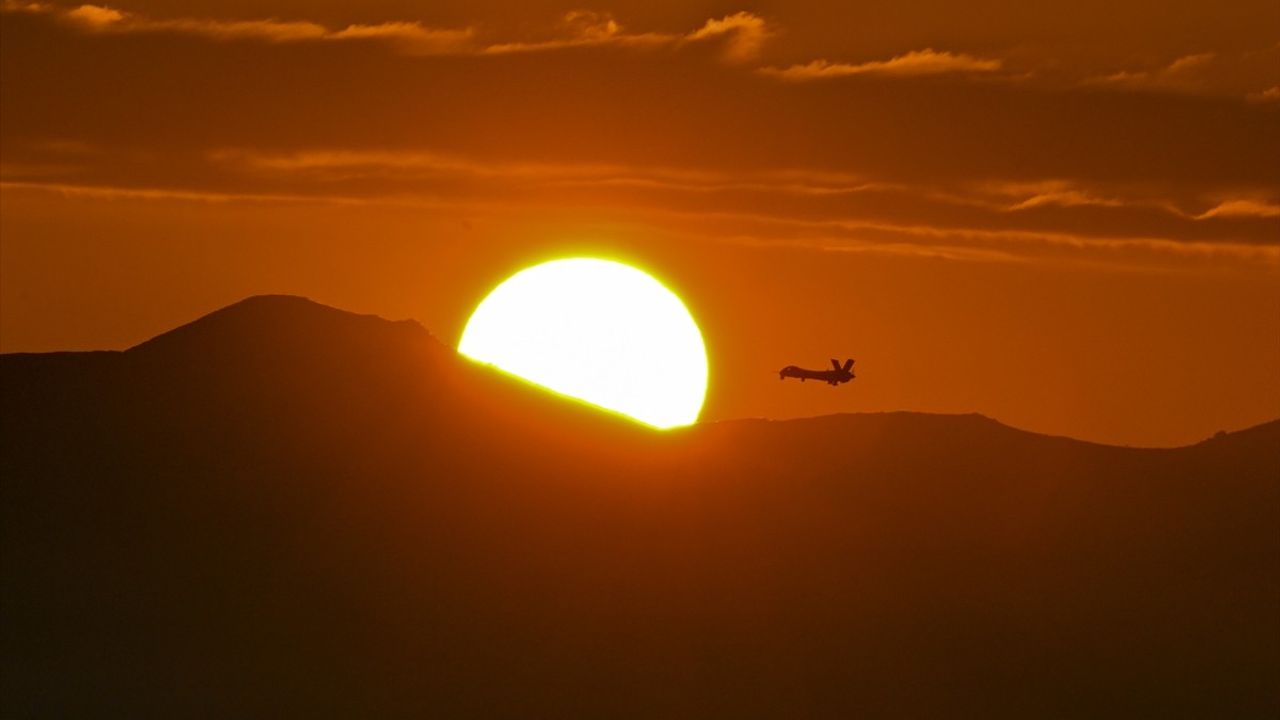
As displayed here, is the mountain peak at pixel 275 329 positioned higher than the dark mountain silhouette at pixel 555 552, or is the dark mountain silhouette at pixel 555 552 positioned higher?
the mountain peak at pixel 275 329

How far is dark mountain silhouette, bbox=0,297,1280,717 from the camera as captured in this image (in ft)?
226

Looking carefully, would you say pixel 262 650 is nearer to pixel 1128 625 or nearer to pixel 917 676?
pixel 917 676

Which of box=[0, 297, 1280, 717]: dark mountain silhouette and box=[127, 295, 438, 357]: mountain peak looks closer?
box=[0, 297, 1280, 717]: dark mountain silhouette

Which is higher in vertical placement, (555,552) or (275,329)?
(275,329)

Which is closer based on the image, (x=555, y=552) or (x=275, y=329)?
(x=555, y=552)

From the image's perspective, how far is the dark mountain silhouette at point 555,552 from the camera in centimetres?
6900

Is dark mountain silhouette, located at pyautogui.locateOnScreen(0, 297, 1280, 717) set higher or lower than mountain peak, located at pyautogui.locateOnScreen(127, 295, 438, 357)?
lower

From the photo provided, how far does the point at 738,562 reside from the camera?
79312 millimetres

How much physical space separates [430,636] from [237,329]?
19640 mm

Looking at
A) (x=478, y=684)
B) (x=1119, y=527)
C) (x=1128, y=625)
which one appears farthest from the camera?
(x=1119, y=527)

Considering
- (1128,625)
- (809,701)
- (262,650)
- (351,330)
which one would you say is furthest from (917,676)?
(351,330)

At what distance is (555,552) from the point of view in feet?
252

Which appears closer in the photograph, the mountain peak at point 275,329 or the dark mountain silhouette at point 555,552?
the dark mountain silhouette at point 555,552

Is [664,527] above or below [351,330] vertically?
below
